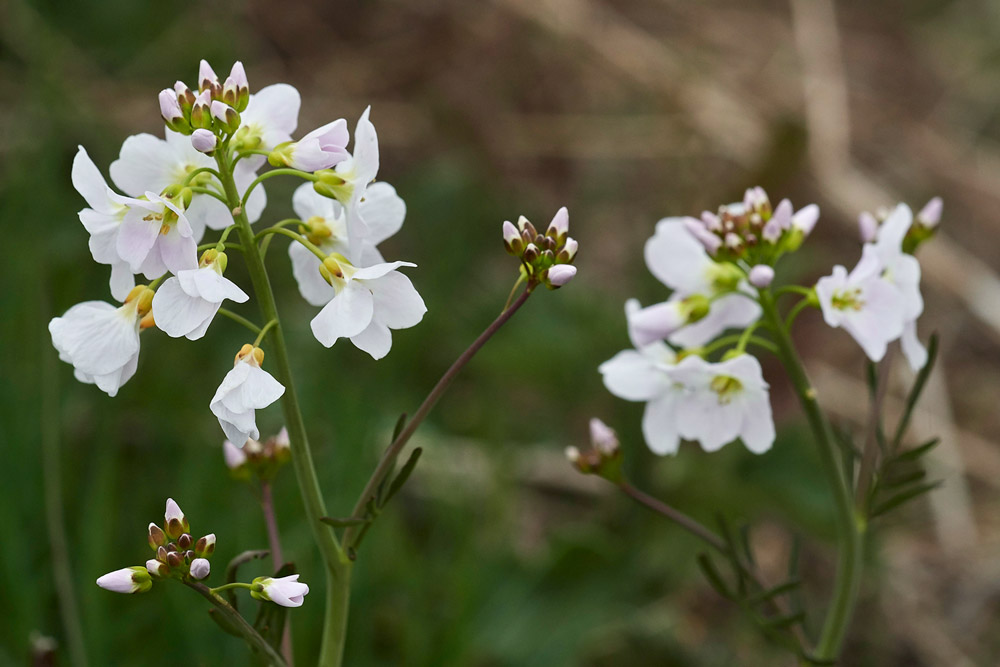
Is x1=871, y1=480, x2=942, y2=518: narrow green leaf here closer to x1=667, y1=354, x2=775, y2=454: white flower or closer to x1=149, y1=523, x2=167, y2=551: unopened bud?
x1=667, y1=354, x2=775, y2=454: white flower

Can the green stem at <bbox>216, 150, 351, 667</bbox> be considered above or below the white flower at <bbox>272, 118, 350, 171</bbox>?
below

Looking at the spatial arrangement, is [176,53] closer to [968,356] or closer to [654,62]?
[654,62]

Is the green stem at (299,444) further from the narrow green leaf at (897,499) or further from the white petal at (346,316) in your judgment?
the narrow green leaf at (897,499)

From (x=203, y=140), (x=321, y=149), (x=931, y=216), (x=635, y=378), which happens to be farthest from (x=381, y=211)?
(x=931, y=216)

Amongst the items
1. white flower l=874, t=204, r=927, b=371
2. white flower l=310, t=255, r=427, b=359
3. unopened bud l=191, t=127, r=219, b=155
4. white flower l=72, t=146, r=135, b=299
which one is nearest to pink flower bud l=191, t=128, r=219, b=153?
unopened bud l=191, t=127, r=219, b=155

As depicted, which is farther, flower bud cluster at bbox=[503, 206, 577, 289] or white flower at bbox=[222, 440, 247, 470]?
white flower at bbox=[222, 440, 247, 470]

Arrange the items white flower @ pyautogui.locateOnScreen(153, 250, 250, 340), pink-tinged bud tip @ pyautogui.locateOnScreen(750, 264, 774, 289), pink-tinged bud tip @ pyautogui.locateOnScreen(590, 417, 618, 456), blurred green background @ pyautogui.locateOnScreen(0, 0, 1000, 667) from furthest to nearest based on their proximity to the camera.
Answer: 1. blurred green background @ pyautogui.locateOnScreen(0, 0, 1000, 667)
2. pink-tinged bud tip @ pyautogui.locateOnScreen(590, 417, 618, 456)
3. pink-tinged bud tip @ pyautogui.locateOnScreen(750, 264, 774, 289)
4. white flower @ pyautogui.locateOnScreen(153, 250, 250, 340)

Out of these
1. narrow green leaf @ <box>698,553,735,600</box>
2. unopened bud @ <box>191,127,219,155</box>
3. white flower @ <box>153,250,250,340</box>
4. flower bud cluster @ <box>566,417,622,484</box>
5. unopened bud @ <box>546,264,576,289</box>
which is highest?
unopened bud @ <box>191,127,219,155</box>
